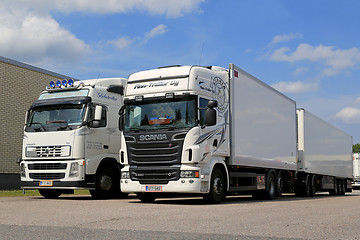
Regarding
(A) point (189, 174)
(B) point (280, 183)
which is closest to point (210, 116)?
(A) point (189, 174)

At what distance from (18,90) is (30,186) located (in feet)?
34.9

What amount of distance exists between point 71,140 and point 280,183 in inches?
304

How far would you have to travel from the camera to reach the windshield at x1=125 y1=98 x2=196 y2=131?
39.5 ft

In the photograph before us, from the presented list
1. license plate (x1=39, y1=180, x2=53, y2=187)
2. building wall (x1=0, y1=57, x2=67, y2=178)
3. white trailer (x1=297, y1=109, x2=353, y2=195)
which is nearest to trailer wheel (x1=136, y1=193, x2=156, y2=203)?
license plate (x1=39, y1=180, x2=53, y2=187)

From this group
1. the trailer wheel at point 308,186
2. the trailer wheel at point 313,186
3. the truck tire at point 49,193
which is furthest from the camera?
the trailer wheel at point 313,186

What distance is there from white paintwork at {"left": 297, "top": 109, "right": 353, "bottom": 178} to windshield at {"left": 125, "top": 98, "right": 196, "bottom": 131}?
9642mm

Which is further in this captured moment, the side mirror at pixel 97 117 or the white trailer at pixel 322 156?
the white trailer at pixel 322 156

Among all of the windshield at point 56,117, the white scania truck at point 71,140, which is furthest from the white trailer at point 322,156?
the windshield at point 56,117

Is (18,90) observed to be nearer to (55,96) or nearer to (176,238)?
(55,96)

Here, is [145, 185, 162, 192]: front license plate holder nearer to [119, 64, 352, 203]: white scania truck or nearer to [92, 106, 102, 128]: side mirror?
[119, 64, 352, 203]: white scania truck

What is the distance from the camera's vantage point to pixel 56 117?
14.2 metres

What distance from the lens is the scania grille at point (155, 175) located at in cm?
1192

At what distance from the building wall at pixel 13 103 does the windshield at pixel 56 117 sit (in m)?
8.96

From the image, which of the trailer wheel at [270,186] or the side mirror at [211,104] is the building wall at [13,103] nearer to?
the trailer wheel at [270,186]
